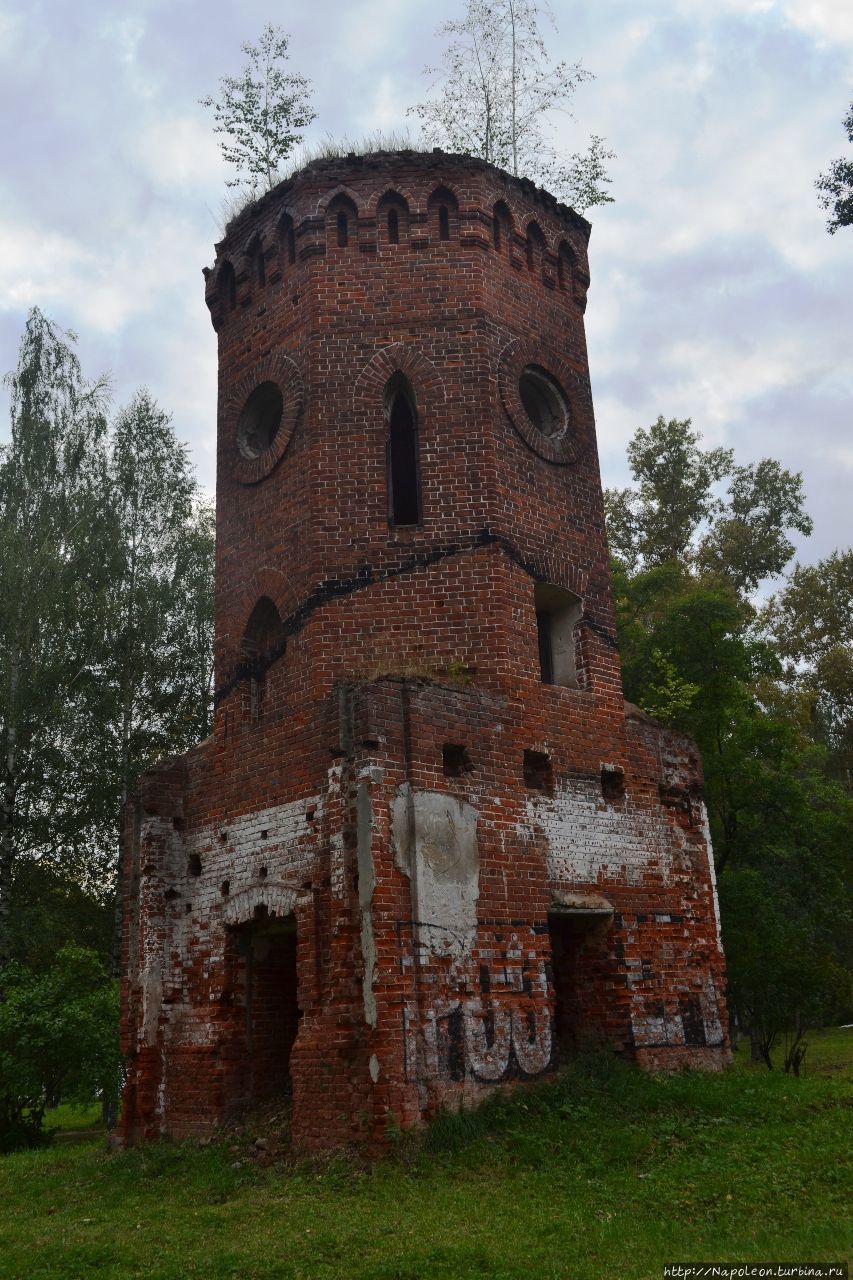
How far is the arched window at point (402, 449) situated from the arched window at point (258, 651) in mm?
1632

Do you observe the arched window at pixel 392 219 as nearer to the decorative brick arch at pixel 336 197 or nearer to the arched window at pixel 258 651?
the decorative brick arch at pixel 336 197

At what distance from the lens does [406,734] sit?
8.50 m

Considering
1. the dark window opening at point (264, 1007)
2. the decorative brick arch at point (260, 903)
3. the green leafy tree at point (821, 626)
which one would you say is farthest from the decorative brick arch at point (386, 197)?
the green leafy tree at point (821, 626)

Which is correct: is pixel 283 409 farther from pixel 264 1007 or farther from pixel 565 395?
pixel 264 1007

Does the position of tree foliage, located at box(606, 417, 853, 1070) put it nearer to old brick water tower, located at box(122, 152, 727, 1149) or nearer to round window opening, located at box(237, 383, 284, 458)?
old brick water tower, located at box(122, 152, 727, 1149)

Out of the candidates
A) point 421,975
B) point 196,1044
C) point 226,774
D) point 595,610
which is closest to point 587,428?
point 595,610

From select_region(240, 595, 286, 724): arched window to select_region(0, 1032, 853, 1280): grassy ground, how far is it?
13.2 feet

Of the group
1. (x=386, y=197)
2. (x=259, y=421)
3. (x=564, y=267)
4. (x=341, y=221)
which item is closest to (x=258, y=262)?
(x=341, y=221)

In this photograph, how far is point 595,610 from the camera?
1077 centimetres

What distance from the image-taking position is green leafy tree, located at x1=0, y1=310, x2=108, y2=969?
55.6ft

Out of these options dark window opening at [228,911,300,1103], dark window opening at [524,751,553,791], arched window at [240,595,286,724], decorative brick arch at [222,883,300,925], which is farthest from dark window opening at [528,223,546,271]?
dark window opening at [228,911,300,1103]

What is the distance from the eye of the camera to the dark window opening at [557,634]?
10.5 meters

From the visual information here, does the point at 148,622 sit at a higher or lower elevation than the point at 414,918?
higher

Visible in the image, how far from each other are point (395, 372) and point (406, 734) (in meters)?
3.94
